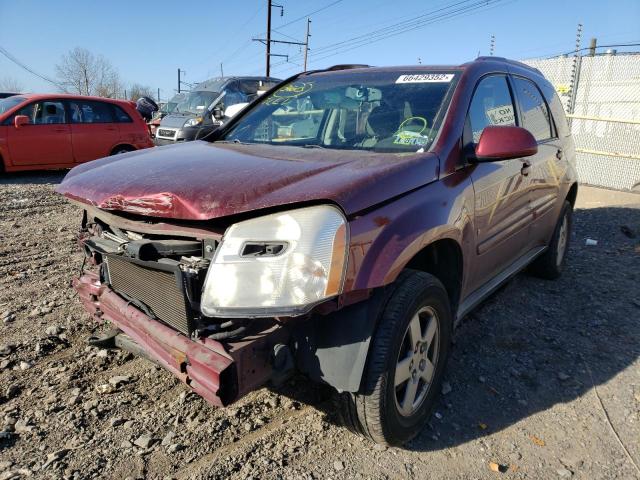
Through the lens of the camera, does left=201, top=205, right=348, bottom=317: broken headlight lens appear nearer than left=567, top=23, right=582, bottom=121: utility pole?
Yes

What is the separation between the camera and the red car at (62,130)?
364 inches

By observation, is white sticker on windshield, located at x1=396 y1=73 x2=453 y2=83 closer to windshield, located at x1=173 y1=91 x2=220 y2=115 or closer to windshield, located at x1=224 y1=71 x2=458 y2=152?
windshield, located at x1=224 y1=71 x2=458 y2=152

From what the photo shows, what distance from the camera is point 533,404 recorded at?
9.36 feet

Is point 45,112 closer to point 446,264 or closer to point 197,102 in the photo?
point 197,102

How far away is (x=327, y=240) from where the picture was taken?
183 cm

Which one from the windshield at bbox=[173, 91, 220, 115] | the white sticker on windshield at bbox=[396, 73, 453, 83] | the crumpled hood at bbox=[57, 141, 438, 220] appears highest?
the windshield at bbox=[173, 91, 220, 115]

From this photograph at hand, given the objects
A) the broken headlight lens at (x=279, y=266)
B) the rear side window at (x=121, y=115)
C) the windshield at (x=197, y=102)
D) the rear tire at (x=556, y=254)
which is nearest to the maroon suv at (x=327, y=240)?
the broken headlight lens at (x=279, y=266)

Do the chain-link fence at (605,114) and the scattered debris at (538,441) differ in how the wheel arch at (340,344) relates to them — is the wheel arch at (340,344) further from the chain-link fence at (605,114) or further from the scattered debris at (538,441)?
the chain-link fence at (605,114)

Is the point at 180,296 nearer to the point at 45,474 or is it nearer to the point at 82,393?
the point at 45,474

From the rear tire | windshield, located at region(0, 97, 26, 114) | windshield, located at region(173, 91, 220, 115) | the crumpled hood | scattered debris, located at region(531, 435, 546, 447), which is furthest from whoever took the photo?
windshield, located at region(173, 91, 220, 115)

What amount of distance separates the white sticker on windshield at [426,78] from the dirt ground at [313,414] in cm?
179

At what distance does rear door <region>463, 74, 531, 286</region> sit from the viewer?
9.43ft

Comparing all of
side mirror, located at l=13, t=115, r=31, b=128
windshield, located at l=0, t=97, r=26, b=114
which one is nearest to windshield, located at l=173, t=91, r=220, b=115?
windshield, located at l=0, t=97, r=26, b=114

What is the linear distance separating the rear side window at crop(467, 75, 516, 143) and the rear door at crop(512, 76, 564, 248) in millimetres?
229
